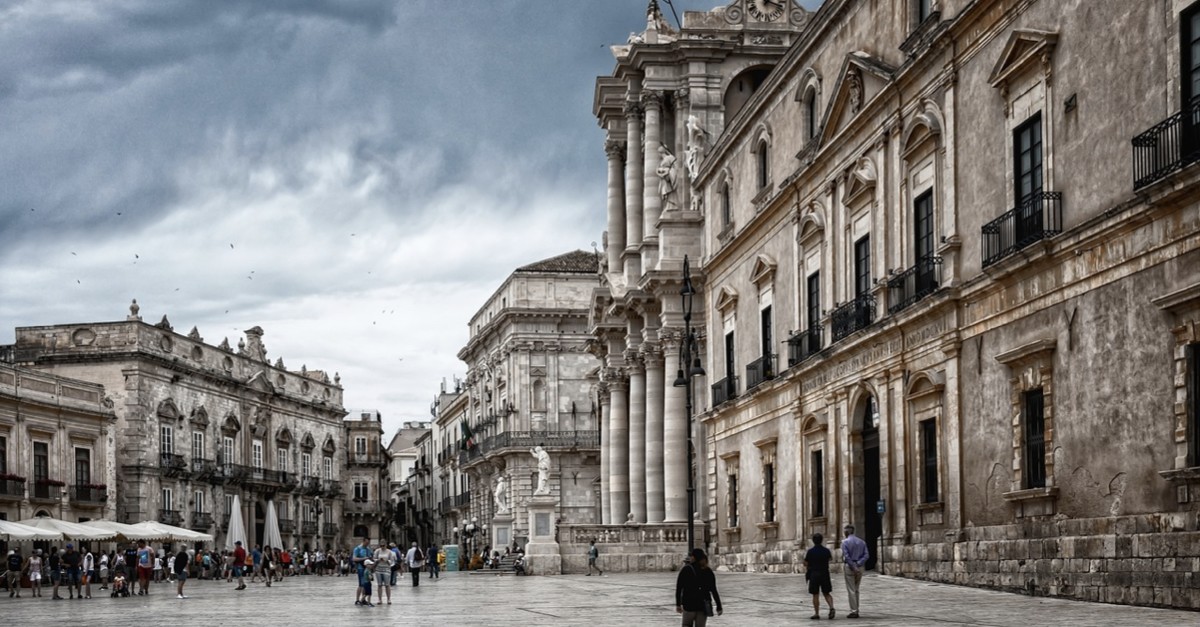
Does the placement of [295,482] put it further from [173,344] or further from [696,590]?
[696,590]

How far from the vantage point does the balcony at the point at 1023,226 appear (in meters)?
20.8

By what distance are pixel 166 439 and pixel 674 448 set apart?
33.7m

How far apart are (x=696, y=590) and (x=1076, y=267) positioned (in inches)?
318

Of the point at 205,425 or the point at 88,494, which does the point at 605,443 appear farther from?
the point at 205,425

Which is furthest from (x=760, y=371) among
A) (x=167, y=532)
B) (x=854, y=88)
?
(x=167, y=532)

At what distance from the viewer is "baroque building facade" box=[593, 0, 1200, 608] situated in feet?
59.6

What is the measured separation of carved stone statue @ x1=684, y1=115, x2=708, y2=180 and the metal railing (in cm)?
2999

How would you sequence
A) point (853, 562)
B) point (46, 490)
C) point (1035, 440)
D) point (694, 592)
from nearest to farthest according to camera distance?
1. point (694, 592)
2. point (853, 562)
3. point (1035, 440)
4. point (46, 490)

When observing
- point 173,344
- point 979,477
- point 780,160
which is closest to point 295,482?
point 173,344

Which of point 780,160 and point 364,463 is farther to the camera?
point 364,463

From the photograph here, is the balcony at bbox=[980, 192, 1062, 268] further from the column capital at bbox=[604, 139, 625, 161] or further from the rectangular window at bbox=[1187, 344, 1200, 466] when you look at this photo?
the column capital at bbox=[604, 139, 625, 161]

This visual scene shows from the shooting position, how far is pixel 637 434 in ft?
164

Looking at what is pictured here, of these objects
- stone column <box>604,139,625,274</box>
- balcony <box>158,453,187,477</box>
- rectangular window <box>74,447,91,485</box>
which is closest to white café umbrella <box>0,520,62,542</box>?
rectangular window <box>74,447,91,485</box>

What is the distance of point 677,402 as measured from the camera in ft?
151
